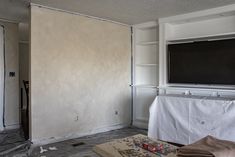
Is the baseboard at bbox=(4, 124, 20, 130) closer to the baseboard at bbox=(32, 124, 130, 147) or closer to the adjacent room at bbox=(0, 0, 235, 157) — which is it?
the adjacent room at bbox=(0, 0, 235, 157)

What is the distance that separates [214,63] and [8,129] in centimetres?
442

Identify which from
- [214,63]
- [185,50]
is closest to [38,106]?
[185,50]

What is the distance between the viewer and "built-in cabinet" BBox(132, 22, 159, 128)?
4.89 metres

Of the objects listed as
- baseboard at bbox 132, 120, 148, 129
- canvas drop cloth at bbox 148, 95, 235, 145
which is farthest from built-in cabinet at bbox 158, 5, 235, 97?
baseboard at bbox 132, 120, 148, 129

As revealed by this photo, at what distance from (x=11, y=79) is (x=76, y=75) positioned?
1768 mm

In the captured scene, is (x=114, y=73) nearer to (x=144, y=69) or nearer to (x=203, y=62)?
(x=144, y=69)

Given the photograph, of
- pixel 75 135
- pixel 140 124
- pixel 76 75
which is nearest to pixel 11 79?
pixel 76 75

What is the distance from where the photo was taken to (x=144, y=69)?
5164 millimetres

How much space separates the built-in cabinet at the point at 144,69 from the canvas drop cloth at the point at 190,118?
102 centimetres

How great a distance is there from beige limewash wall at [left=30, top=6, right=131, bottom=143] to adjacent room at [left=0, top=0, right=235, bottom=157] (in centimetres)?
2

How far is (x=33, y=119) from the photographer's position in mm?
3631

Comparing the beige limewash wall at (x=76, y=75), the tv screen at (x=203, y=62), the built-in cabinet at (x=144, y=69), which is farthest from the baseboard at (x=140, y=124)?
the tv screen at (x=203, y=62)

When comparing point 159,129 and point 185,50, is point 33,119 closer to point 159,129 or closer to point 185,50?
point 159,129

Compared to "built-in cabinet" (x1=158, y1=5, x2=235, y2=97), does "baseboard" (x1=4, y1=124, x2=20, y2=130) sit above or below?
below
